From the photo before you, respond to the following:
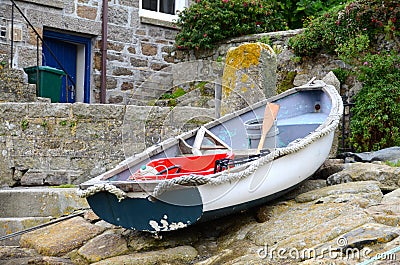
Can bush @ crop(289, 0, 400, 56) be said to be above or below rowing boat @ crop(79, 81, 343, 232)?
above

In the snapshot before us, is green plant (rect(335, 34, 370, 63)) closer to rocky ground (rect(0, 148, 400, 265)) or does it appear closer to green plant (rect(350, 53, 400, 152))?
green plant (rect(350, 53, 400, 152))

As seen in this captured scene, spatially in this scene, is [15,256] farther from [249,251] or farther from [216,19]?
[216,19]

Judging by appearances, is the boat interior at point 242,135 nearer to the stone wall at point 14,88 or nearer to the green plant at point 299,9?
the stone wall at point 14,88

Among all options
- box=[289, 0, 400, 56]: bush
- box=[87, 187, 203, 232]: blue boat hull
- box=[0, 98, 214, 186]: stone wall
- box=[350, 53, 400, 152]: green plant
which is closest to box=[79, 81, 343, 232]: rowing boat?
box=[87, 187, 203, 232]: blue boat hull

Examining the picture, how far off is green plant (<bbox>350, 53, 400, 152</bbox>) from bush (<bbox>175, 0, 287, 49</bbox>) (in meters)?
2.61

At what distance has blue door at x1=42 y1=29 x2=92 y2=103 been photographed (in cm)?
997

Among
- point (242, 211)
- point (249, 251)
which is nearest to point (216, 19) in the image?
point (242, 211)

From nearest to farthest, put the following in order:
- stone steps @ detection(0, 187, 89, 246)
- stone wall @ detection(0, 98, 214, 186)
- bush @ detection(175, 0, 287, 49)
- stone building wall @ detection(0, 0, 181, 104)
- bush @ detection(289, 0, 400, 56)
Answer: stone steps @ detection(0, 187, 89, 246) → stone wall @ detection(0, 98, 214, 186) → bush @ detection(289, 0, 400, 56) → stone building wall @ detection(0, 0, 181, 104) → bush @ detection(175, 0, 287, 49)

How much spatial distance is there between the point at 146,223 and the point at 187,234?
43 centimetres

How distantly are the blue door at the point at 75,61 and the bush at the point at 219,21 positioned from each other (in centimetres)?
158

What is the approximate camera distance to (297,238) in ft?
13.6

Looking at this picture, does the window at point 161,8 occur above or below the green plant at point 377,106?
above

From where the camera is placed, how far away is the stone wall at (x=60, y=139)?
266 inches

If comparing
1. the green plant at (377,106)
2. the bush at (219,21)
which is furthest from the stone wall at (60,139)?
the bush at (219,21)
